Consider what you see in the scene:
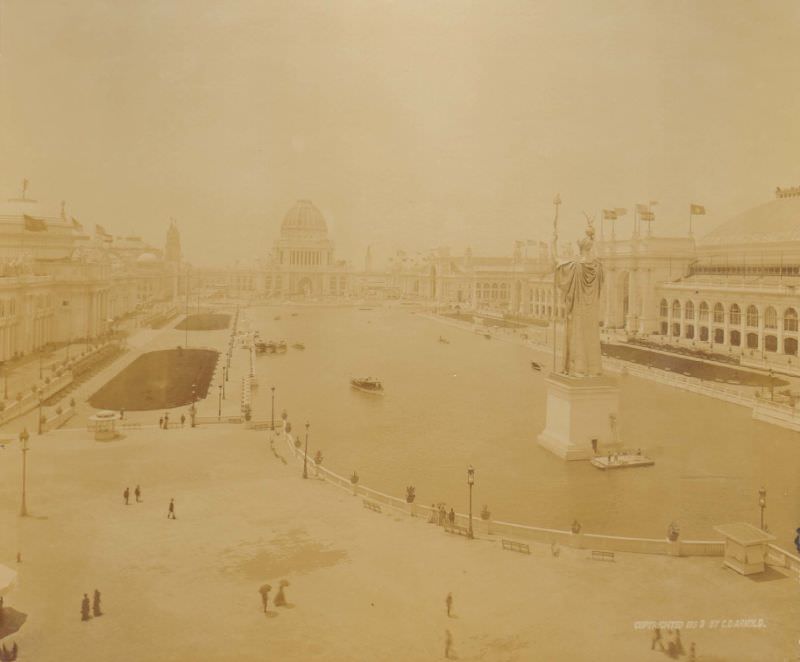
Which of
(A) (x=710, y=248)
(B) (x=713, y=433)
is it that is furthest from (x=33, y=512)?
(A) (x=710, y=248)

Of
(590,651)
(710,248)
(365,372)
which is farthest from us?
(710,248)

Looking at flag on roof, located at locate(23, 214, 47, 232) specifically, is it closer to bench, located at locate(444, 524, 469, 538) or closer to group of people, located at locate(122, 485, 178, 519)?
group of people, located at locate(122, 485, 178, 519)

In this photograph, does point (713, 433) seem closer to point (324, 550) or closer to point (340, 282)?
point (324, 550)

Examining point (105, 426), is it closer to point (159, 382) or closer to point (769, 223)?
point (159, 382)

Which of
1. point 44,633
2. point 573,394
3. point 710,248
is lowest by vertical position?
point 44,633

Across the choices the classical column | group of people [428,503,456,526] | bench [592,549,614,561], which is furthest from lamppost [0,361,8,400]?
the classical column

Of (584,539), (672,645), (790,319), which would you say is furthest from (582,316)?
(790,319)

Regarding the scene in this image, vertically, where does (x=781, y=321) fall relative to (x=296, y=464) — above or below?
above

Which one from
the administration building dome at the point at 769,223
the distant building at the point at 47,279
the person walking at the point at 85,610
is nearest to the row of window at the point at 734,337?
the administration building dome at the point at 769,223
